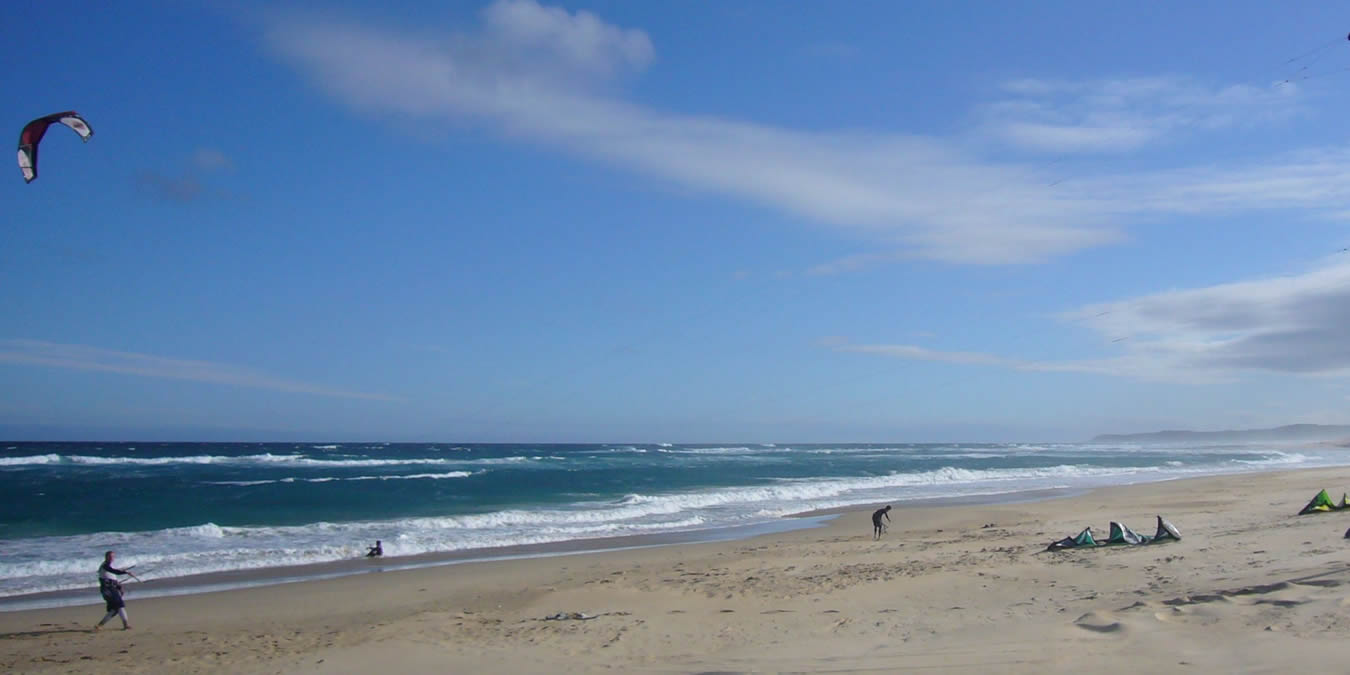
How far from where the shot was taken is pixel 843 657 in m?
7.38

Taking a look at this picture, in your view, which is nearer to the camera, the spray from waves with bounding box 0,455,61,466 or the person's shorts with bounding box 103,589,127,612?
the person's shorts with bounding box 103,589,127,612

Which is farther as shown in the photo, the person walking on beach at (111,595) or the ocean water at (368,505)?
the ocean water at (368,505)

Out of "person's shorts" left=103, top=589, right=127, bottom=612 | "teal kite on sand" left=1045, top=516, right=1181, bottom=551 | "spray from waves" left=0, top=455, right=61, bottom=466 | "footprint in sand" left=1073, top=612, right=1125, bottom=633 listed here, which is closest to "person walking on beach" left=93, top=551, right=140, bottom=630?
"person's shorts" left=103, top=589, right=127, bottom=612

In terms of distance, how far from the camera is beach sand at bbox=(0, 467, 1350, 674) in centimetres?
677

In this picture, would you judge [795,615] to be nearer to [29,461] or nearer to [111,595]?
[111,595]

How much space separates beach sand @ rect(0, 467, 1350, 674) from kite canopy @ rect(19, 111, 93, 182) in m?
5.31

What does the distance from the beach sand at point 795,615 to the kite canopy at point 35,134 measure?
17.4 feet

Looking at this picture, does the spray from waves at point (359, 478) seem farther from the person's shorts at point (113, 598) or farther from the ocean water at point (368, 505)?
the person's shorts at point (113, 598)

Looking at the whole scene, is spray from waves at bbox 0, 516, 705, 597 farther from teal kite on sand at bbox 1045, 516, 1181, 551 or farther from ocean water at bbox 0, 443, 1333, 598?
teal kite on sand at bbox 1045, 516, 1181, 551

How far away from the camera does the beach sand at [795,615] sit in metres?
6.77

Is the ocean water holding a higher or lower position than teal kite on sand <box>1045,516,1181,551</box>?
lower

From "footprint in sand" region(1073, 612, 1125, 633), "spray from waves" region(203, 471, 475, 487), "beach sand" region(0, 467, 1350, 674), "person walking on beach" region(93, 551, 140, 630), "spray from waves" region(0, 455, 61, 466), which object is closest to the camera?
"beach sand" region(0, 467, 1350, 674)

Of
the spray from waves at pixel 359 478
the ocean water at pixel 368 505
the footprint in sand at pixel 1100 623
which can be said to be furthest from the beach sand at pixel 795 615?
→ the spray from waves at pixel 359 478

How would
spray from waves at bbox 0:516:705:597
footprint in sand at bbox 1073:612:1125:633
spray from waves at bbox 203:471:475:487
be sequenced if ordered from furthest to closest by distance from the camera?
1. spray from waves at bbox 203:471:475:487
2. spray from waves at bbox 0:516:705:597
3. footprint in sand at bbox 1073:612:1125:633
